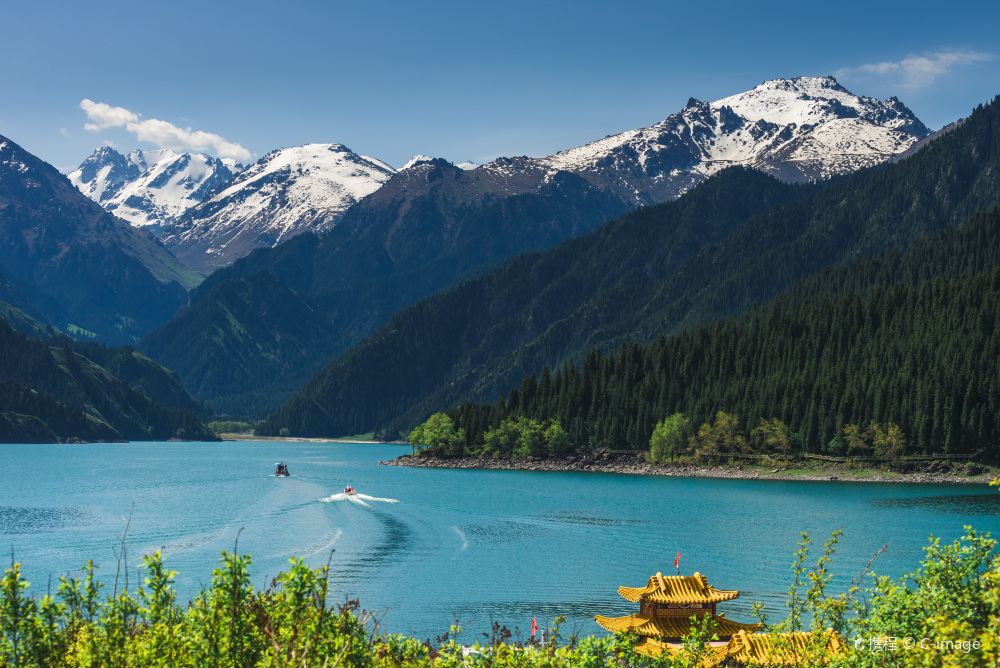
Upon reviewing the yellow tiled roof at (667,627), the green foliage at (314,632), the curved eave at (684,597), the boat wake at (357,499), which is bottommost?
the boat wake at (357,499)

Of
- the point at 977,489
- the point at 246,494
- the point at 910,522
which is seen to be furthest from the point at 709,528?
the point at 246,494

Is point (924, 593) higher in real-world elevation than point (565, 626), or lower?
higher

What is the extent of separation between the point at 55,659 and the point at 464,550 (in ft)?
289

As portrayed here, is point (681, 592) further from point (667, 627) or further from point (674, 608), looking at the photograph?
point (667, 627)

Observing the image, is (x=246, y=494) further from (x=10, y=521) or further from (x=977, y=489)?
(x=977, y=489)

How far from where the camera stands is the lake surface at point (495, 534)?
85.6m

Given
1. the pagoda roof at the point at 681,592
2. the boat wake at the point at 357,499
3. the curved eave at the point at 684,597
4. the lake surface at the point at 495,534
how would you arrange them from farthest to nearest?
the boat wake at the point at 357,499 < the lake surface at the point at 495,534 < the pagoda roof at the point at 681,592 < the curved eave at the point at 684,597

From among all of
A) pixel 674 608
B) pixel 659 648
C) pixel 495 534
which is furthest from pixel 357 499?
pixel 659 648

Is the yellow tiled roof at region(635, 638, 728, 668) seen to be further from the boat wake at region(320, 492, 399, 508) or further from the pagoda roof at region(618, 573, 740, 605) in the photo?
the boat wake at region(320, 492, 399, 508)

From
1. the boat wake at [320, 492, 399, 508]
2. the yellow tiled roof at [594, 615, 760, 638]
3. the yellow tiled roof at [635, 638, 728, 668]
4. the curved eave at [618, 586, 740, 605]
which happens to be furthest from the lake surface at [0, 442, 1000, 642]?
the yellow tiled roof at [635, 638, 728, 668]

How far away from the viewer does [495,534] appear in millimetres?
124938

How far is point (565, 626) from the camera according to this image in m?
72.2

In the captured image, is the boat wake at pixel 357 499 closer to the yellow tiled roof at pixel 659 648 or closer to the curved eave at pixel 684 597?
the curved eave at pixel 684 597

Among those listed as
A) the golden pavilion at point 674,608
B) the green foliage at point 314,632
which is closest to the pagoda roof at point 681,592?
the golden pavilion at point 674,608
